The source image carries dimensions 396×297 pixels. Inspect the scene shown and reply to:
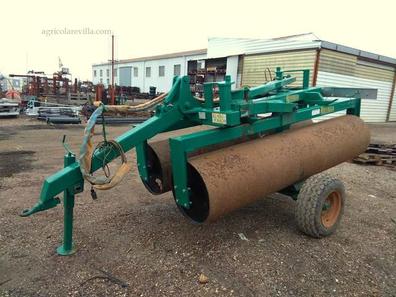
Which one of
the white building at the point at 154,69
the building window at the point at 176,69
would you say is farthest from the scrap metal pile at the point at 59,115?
the building window at the point at 176,69

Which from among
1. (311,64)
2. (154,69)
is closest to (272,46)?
(311,64)

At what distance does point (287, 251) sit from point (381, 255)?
3.06 ft

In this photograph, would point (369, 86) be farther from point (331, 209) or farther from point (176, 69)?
point (176, 69)

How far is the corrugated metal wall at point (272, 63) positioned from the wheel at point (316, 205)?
10304 millimetres

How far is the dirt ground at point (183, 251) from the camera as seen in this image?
2773mm

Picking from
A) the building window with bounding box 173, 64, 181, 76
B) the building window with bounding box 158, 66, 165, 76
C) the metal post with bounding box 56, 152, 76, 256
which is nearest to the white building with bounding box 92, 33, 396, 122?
the building window with bounding box 173, 64, 181, 76

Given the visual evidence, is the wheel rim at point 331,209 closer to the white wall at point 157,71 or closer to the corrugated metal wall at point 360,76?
the corrugated metal wall at point 360,76

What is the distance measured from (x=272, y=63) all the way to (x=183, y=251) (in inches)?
541

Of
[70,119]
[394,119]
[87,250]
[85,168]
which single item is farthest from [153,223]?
[394,119]

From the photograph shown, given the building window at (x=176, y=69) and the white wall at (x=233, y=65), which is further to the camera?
the building window at (x=176, y=69)

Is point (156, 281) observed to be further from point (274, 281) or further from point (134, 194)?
point (134, 194)

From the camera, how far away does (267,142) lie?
354 centimetres

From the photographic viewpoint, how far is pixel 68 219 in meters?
3.05

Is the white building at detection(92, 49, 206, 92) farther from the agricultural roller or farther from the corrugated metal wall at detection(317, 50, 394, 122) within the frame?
the agricultural roller
